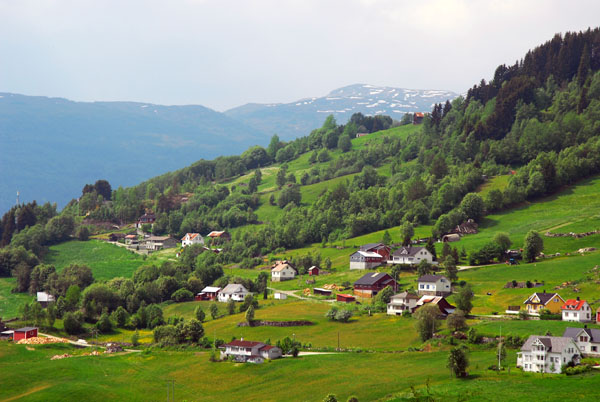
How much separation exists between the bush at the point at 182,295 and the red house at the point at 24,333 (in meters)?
28.1

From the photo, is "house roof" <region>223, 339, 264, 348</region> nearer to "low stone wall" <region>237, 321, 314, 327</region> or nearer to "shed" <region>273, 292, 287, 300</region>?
"low stone wall" <region>237, 321, 314, 327</region>

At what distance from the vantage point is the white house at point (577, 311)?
74.2 meters

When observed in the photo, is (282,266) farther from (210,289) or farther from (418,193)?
(418,193)

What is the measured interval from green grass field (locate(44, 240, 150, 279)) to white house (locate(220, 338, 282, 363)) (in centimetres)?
6386

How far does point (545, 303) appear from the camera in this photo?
79500 millimetres

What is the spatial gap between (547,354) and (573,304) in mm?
16833

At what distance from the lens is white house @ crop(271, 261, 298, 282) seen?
12581 cm

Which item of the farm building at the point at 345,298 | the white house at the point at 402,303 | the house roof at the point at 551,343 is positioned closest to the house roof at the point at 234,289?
the farm building at the point at 345,298

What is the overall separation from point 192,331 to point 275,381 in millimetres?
20978

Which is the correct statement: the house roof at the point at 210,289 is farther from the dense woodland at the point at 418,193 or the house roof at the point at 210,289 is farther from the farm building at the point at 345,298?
the farm building at the point at 345,298

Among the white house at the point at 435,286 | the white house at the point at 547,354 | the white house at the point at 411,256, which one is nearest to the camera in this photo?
the white house at the point at 547,354

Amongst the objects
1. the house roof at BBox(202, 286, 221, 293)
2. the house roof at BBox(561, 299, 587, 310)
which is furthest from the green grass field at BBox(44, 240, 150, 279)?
the house roof at BBox(561, 299, 587, 310)

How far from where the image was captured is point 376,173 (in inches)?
7092

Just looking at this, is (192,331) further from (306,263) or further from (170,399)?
(306,263)
